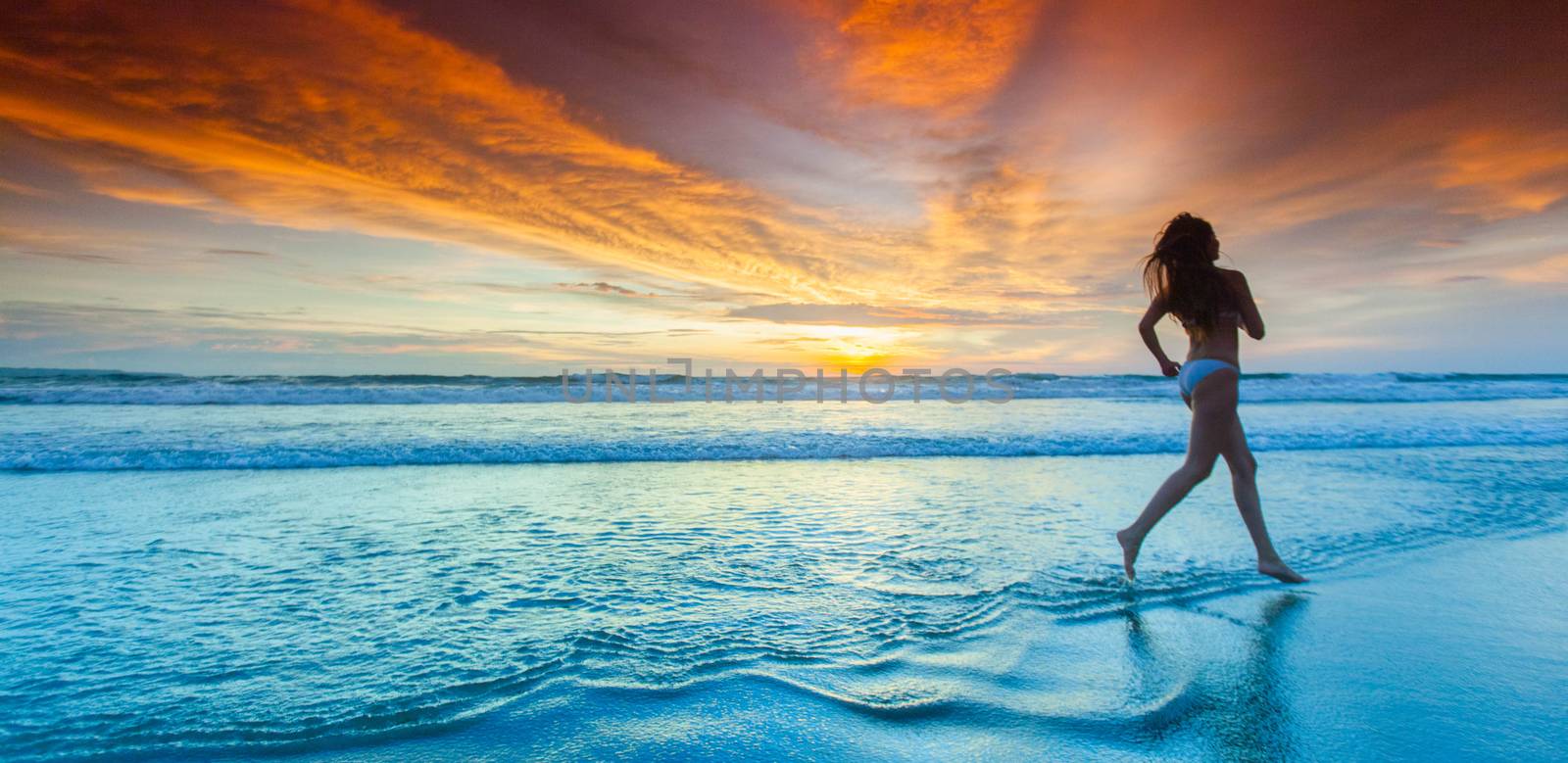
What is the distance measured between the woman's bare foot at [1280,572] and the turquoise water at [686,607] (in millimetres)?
116

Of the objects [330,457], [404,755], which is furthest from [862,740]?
[330,457]

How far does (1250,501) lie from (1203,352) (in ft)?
2.72

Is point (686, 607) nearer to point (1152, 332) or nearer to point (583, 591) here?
point (583, 591)

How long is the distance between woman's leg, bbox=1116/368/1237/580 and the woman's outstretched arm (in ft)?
0.55

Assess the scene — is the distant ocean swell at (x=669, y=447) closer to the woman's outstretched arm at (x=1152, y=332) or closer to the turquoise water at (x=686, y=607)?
the turquoise water at (x=686, y=607)

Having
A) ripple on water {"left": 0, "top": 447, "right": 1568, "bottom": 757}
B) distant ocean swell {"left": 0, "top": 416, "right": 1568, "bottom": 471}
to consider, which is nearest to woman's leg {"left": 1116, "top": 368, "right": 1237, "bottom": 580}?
ripple on water {"left": 0, "top": 447, "right": 1568, "bottom": 757}

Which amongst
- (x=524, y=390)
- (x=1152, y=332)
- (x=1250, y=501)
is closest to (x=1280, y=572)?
(x=1250, y=501)

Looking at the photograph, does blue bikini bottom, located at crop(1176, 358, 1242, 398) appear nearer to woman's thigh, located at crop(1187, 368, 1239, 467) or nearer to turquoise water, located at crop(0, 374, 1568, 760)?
woman's thigh, located at crop(1187, 368, 1239, 467)

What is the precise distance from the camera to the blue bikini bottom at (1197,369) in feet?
11.7

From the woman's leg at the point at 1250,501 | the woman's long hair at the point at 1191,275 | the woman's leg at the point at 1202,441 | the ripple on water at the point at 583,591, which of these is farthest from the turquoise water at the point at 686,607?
the woman's long hair at the point at 1191,275

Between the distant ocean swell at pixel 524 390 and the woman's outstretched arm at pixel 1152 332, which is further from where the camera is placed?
the distant ocean swell at pixel 524 390

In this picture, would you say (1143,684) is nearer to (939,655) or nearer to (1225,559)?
(939,655)

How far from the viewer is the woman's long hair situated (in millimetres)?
3527

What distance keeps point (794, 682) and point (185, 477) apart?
8.01 meters
